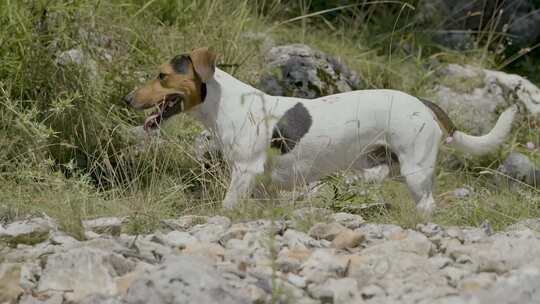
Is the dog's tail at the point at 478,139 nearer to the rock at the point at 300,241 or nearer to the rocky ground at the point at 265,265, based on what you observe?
the rocky ground at the point at 265,265

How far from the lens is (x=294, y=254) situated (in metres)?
4.59

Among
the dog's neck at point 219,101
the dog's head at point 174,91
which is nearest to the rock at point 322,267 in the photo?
the dog's neck at point 219,101

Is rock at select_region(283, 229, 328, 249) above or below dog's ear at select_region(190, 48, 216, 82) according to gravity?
below

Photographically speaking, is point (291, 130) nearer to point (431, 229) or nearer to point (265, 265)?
point (431, 229)

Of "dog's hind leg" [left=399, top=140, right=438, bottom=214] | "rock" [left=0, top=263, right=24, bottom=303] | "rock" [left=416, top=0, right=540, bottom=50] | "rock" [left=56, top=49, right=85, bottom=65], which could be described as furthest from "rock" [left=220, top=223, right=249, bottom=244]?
"rock" [left=416, top=0, right=540, bottom=50]

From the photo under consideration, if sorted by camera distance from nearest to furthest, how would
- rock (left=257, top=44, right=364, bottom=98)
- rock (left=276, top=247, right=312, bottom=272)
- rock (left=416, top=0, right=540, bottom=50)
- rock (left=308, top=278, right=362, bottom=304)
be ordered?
1. rock (left=308, top=278, right=362, bottom=304)
2. rock (left=276, top=247, right=312, bottom=272)
3. rock (left=257, top=44, right=364, bottom=98)
4. rock (left=416, top=0, right=540, bottom=50)

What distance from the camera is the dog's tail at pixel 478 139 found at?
668cm

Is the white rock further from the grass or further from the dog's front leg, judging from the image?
the dog's front leg

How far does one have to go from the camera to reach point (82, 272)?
13.9ft

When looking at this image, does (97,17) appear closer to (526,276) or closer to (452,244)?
(452,244)

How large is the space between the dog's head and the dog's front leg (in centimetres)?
54

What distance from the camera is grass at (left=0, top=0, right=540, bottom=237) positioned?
604 centimetres

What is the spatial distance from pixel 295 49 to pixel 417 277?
15.6 feet

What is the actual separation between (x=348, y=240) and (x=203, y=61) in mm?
2112
